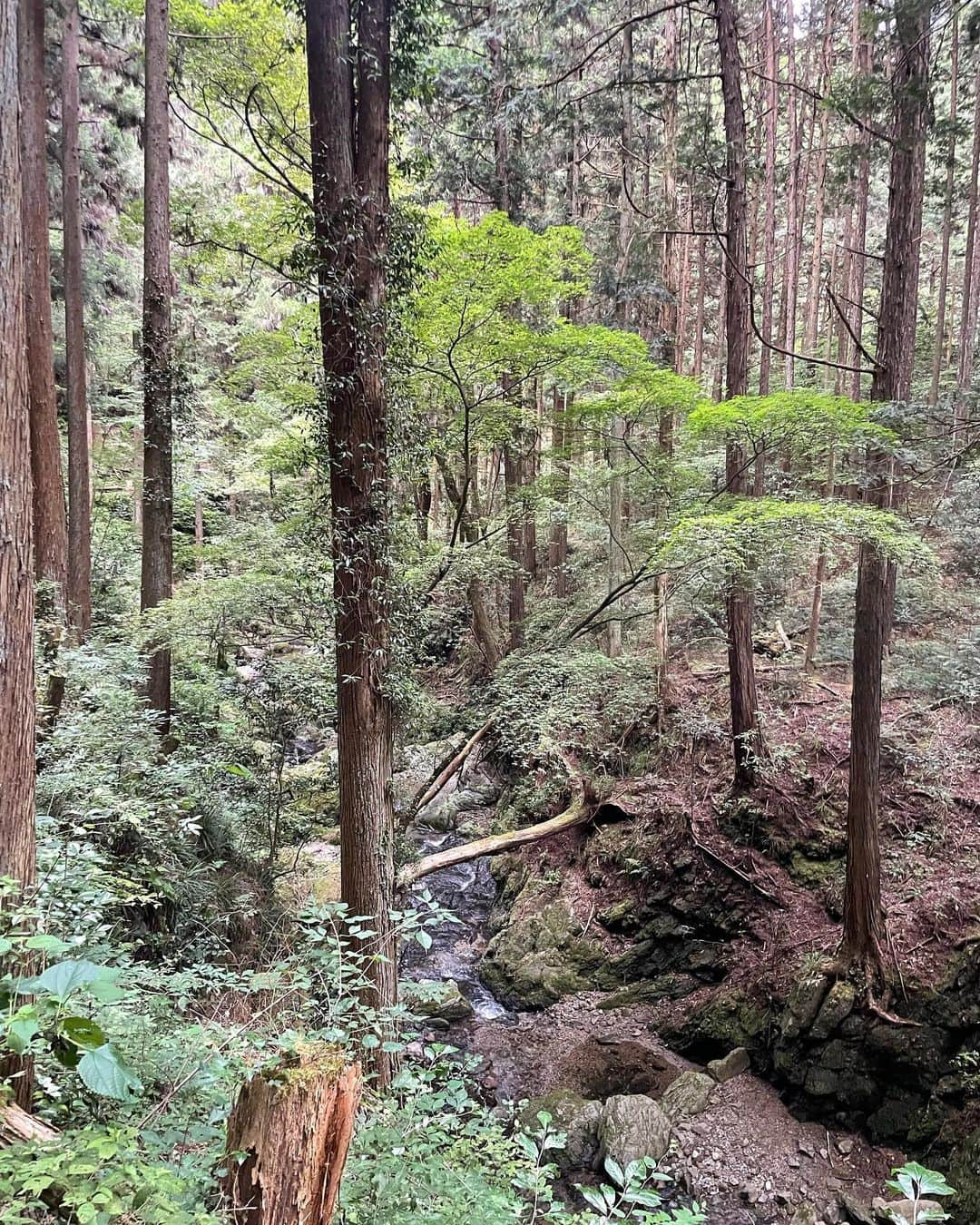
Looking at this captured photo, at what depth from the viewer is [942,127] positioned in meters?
5.30

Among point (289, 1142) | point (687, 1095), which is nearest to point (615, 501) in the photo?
point (687, 1095)

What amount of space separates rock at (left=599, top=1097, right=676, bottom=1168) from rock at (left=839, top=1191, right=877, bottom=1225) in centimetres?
131

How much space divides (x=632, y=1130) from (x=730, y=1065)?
1.32 meters

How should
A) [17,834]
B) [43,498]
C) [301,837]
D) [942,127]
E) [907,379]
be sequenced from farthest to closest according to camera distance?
[301,837]
[43,498]
[907,379]
[942,127]
[17,834]

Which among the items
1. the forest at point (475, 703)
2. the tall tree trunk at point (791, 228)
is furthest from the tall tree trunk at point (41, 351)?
the tall tree trunk at point (791, 228)

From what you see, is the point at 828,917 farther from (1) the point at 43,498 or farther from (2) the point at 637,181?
(2) the point at 637,181

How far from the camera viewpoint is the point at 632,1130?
18.5ft

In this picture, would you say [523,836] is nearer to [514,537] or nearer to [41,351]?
[514,537]

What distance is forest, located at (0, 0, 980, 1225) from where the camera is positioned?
2.66 meters

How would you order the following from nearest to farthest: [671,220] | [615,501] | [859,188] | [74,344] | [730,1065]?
[730,1065], [74,344], [615,501], [671,220], [859,188]

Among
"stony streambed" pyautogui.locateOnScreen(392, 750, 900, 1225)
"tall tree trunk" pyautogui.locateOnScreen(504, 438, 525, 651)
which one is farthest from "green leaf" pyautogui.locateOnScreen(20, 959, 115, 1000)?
"tall tree trunk" pyautogui.locateOnScreen(504, 438, 525, 651)

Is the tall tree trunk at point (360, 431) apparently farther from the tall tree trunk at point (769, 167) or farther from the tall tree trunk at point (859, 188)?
the tall tree trunk at point (769, 167)

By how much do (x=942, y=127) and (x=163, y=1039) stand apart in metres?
7.96

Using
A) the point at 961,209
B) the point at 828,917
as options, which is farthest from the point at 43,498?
the point at 961,209
